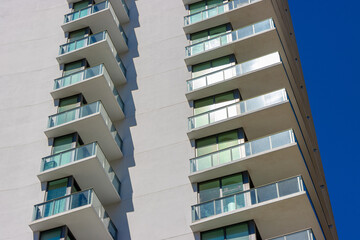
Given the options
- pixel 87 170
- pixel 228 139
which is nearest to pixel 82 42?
pixel 87 170

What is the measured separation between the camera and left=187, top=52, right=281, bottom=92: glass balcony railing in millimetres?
38188

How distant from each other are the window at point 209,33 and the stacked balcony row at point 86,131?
4.97m

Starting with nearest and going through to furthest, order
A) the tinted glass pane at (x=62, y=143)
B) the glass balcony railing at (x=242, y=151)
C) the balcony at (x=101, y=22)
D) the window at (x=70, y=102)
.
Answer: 1. the glass balcony railing at (x=242, y=151)
2. the tinted glass pane at (x=62, y=143)
3. the window at (x=70, y=102)
4. the balcony at (x=101, y=22)

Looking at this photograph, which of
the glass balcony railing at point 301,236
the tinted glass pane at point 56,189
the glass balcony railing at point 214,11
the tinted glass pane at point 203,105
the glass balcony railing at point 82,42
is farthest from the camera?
the glass balcony railing at point 82,42

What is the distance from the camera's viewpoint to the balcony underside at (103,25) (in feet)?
145

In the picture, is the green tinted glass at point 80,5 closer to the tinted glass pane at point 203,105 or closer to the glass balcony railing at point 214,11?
the glass balcony railing at point 214,11

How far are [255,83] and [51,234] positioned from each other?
1484 cm

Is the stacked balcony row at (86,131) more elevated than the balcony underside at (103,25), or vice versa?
the balcony underside at (103,25)

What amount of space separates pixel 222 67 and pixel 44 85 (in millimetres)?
11926

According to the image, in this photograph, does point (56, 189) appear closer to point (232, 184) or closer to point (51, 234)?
point (51, 234)

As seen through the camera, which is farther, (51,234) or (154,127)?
(154,127)

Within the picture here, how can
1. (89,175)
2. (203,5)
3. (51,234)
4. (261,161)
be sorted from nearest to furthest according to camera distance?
(51,234)
(261,161)
(89,175)
(203,5)

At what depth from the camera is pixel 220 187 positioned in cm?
3459

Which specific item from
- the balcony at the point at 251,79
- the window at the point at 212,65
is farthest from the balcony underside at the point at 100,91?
the window at the point at 212,65
